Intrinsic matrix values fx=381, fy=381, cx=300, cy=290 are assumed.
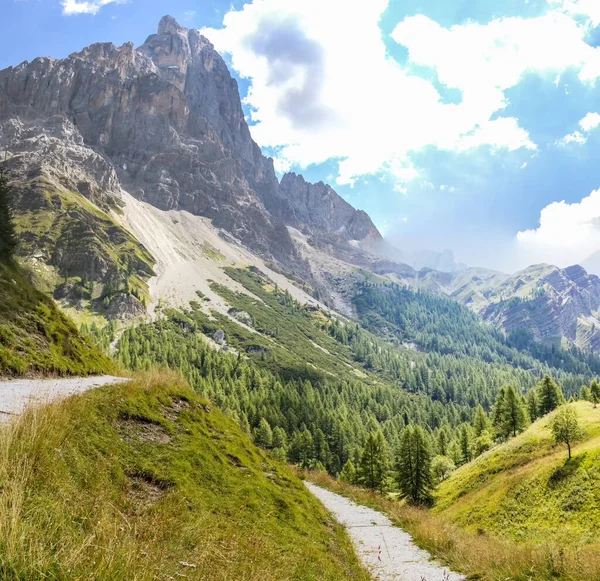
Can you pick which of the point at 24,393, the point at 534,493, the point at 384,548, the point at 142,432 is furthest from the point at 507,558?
the point at 534,493

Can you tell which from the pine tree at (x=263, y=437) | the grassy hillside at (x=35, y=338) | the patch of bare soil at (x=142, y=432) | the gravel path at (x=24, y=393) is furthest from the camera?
the pine tree at (x=263, y=437)

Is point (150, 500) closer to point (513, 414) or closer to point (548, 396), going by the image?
point (513, 414)

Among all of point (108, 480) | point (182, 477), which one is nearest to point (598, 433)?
point (182, 477)

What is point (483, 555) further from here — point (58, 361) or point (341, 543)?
point (58, 361)

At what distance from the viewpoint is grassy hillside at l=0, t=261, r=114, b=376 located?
64.6 feet

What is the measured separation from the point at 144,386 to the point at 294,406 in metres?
116

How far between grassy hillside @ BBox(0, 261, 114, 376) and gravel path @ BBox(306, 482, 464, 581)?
18.3 m

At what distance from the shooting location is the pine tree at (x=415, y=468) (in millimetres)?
46812

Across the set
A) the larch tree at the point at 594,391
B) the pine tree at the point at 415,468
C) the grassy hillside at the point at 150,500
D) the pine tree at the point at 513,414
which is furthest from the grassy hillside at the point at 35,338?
the larch tree at the point at 594,391

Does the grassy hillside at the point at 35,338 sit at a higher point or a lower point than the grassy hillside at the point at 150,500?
higher

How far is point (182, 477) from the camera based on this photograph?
11.5 metres

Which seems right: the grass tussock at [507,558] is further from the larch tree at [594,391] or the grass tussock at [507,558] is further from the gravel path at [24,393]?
the larch tree at [594,391]

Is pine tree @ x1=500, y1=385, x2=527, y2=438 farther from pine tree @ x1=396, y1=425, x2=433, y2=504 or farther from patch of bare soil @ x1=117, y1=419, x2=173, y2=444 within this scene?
patch of bare soil @ x1=117, y1=419, x2=173, y2=444

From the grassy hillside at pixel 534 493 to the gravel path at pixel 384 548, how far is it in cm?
926
